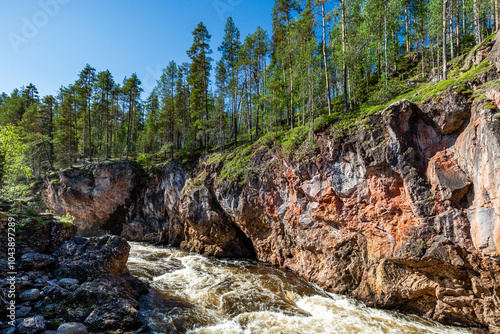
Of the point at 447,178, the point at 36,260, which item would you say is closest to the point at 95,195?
the point at 36,260

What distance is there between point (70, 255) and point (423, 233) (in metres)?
15.8

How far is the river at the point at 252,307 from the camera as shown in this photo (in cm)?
848

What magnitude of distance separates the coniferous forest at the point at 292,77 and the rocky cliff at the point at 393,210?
3156 millimetres

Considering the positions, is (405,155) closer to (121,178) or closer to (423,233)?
(423,233)

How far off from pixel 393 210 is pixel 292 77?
15639 mm

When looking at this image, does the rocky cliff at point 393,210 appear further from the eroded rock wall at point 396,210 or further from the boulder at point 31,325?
the boulder at point 31,325

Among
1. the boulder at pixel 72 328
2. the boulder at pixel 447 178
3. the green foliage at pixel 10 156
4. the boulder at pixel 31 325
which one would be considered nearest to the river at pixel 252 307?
the boulder at pixel 72 328

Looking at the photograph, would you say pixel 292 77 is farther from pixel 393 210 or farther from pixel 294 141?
pixel 393 210

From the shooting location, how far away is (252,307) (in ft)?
32.8

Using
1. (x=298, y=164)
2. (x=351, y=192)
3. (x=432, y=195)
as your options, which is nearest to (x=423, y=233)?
(x=432, y=195)

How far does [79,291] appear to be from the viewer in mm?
7730

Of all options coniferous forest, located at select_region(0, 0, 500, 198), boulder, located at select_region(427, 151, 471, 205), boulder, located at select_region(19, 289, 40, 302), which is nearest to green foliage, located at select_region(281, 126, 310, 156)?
coniferous forest, located at select_region(0, 0, 500, 198)

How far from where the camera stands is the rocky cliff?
806 cm

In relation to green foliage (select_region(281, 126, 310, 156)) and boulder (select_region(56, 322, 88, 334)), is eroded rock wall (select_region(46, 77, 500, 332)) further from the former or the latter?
boulder (select_region(56, 322, 88, 334))
